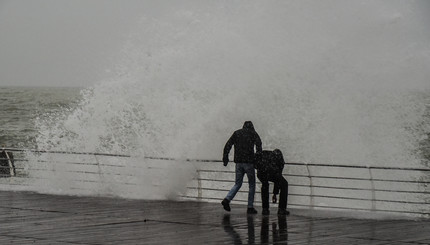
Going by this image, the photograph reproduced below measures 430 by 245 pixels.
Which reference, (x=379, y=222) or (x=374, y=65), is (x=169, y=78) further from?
(x=379, y=222)

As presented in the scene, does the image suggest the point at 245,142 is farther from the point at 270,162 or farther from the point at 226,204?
the point at 226,204

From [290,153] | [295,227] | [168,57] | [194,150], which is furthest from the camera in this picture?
[290,153]

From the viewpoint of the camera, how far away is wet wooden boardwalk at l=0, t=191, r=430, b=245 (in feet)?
37.5

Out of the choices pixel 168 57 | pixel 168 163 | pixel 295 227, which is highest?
pixel 168 57

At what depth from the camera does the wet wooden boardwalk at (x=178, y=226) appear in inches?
450

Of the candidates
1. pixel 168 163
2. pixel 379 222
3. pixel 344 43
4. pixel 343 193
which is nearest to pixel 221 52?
pixel 344 43

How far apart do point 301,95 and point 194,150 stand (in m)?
5.73

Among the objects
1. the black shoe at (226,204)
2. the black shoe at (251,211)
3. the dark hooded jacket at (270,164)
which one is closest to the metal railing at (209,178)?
the black shoe at (226,204)

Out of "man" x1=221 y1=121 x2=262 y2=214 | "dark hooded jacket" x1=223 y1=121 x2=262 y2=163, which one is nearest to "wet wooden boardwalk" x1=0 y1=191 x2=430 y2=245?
"man" x1=221 y1=121 x2=262 y2=214

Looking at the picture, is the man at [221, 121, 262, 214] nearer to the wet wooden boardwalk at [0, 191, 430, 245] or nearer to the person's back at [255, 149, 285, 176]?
the person's back at [255, 149, 285, 176]

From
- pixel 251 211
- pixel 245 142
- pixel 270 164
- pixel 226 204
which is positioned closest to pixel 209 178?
pixel 226 204

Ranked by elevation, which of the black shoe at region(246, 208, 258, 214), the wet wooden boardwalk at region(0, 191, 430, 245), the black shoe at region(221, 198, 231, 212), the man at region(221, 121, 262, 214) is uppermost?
the man at region(221, 121, 262, 214)

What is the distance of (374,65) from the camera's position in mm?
25891

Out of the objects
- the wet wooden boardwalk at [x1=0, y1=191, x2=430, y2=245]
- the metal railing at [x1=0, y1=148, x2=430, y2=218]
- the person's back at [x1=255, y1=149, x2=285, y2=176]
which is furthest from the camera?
the metal railing at [x1=0, y1=148, x2=430, y2=218]
